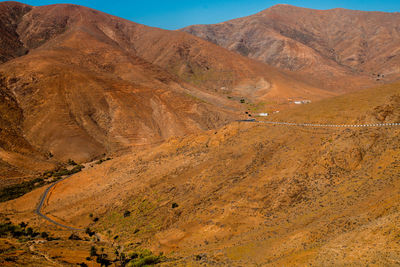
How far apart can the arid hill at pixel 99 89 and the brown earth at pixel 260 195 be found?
23714 millimetres

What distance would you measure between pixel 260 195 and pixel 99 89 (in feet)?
191

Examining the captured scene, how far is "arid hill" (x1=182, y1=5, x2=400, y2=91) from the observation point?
5448 inches

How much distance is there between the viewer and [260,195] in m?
25.2

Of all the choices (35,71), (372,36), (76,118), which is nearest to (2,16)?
(35,71)

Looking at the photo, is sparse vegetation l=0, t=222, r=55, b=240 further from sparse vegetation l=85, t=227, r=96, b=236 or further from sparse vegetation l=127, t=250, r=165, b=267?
sparse vegetation l=127, t=250, r=165, b=267

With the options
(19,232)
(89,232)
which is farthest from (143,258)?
(19,232)

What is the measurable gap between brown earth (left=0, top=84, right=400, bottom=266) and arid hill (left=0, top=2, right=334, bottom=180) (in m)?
23.7

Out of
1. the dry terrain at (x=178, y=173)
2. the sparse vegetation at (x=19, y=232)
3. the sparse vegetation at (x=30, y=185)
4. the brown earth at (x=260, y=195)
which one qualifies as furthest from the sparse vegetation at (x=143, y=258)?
the sparse vegetation at (x=30, y=185)

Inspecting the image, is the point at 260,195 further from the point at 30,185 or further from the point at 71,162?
the point at 71,162

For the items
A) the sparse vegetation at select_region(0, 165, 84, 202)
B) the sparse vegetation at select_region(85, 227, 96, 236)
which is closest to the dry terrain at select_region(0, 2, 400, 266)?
the sparse vegetation at select_region(85, 227, 96, 236)

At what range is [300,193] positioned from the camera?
23578 mm

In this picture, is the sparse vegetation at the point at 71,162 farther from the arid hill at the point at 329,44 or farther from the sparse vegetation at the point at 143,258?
the arid hill at the point at 329,44

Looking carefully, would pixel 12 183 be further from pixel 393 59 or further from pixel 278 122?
pixel 393 59

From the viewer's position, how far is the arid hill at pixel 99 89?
6147 centimetres
